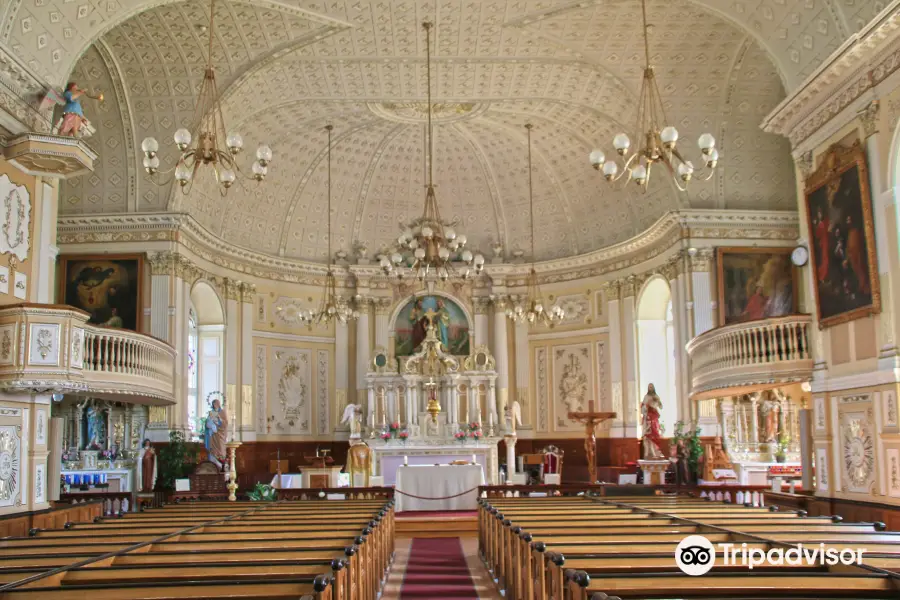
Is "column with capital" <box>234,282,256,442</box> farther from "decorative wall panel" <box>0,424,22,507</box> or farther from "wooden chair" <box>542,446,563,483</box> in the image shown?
"decorative wall panel" <box>0,424,22,507</box>

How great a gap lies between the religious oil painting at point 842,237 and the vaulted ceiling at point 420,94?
5.87 feet

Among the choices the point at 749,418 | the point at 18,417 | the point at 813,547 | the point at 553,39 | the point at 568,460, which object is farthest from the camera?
the point at 568,460

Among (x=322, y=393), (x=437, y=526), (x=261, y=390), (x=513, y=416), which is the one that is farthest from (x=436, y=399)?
(x=437, y=526)

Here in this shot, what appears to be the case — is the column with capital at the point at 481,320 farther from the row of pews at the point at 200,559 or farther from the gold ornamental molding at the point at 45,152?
the row of pews at the point at 200,559

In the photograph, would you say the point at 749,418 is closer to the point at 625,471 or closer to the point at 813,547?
the point at 625,471

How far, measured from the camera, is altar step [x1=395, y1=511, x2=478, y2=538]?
1628 centimetres

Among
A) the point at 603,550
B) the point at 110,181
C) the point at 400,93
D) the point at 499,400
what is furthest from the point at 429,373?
the point at 603,550

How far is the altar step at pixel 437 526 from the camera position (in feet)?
53.4

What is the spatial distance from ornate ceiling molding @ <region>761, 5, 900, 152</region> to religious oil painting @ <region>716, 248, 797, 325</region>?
580 cm

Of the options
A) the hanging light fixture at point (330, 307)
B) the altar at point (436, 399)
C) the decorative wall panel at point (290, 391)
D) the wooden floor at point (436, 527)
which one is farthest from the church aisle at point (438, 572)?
the decorative wall panel at point (290, 391)

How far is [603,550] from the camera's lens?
6520 millimetres

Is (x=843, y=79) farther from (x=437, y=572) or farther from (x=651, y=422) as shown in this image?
(x=651, y=422)

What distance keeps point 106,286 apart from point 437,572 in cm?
1111

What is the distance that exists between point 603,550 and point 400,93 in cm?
1544
